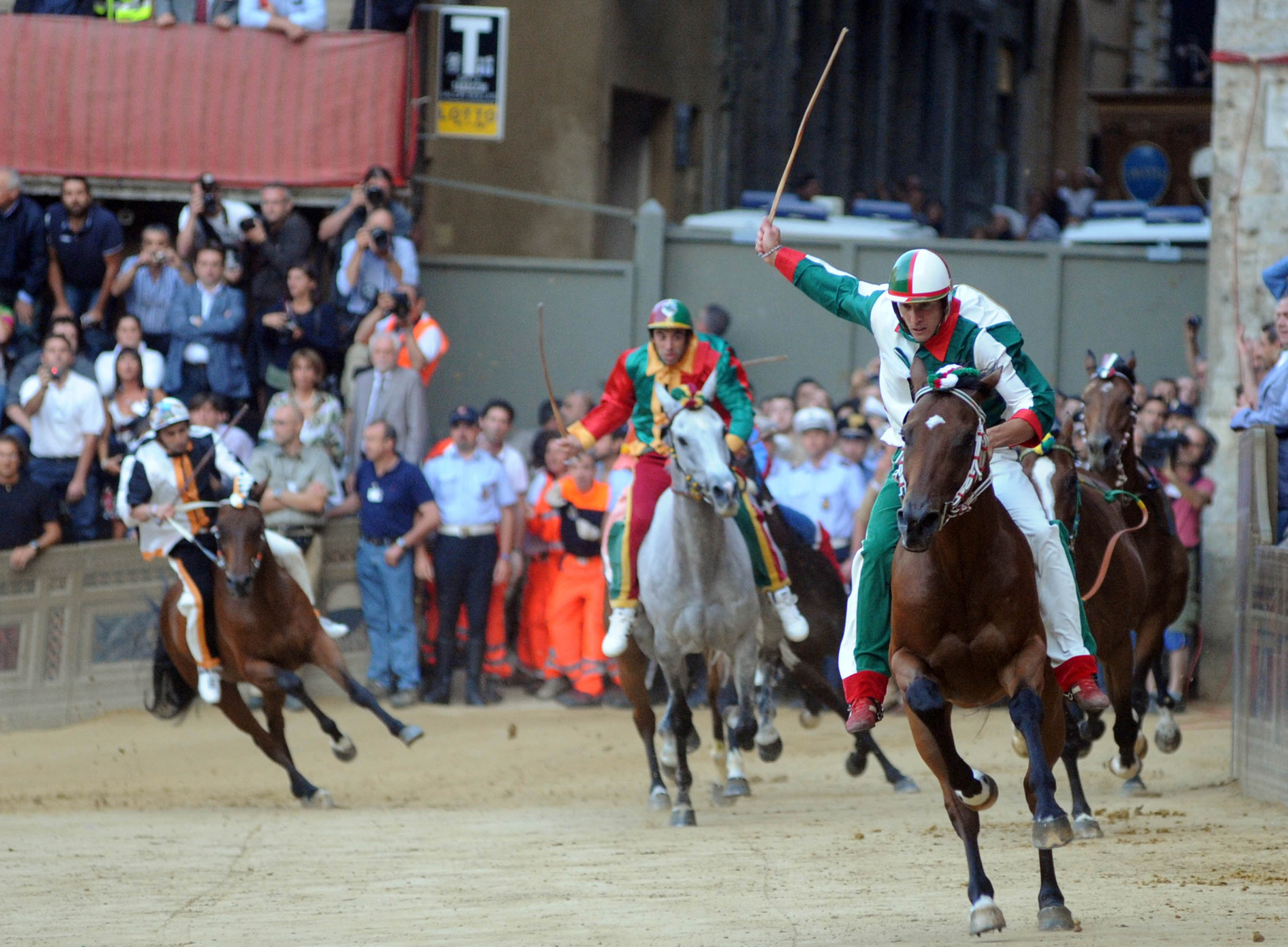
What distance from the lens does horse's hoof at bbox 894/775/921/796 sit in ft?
36.3

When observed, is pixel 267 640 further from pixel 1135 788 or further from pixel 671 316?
pixel 1135 788

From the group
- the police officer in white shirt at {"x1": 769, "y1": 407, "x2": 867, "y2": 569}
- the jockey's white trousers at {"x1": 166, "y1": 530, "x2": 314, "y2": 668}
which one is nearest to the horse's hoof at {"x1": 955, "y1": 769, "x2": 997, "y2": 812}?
the jockey's white trousers at {"x1": 166, "y1": 530, "x2": 314, "y2": 668}

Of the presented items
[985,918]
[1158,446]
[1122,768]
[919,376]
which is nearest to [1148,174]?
[1158,446]

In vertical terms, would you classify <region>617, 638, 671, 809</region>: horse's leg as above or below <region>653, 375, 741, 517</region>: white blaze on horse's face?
below

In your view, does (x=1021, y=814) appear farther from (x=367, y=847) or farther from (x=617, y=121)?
(x=617, y=121)

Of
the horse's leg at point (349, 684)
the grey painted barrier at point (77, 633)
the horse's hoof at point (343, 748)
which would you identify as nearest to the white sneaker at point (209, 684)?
the horse's leg at point (349, 684)

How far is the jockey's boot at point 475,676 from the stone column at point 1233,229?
18.6ft

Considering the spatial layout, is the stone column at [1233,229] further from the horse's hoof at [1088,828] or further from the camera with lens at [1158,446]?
the horse's hoof at [1088,828]

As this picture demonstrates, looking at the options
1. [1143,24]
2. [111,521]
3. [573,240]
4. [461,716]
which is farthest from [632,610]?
[1143,24]

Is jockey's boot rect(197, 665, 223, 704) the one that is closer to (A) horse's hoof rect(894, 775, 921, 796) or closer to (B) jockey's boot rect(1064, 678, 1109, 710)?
(A) horse's hoof rect(894, 775, 921, 796)

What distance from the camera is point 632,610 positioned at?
10438 mm

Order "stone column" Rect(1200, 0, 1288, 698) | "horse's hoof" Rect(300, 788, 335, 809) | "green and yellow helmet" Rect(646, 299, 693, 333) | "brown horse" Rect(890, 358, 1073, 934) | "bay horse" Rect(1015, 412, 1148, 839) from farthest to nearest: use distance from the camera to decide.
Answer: "stone column" Rect(1200, 0, 1288, 698), "horse's hoof" Rect(300, 788, 335, 809), "green and yellow helmet" Rect(646, 299, 693, 333), "bay horse" Rect(1015, 412, 1148, 839), "brown horse" Rect(890, 358, 1073, 934)

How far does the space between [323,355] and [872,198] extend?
456 inches

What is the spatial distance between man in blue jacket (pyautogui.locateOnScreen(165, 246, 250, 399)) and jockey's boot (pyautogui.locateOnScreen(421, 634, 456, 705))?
2.63m
